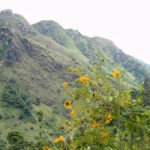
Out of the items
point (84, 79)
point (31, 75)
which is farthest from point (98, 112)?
point (31, 75)

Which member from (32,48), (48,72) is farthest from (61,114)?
(32,48)

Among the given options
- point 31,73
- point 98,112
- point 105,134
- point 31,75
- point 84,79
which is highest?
point 84,79

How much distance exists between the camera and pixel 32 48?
562 feet

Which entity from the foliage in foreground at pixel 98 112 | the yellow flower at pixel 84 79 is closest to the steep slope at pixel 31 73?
the foliage in foreground at pixel 98 112

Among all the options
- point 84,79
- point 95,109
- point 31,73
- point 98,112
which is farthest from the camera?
point 31,73

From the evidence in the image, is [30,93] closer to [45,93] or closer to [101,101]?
[45,93]

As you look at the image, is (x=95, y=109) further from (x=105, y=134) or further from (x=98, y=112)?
(x=105, y=134)

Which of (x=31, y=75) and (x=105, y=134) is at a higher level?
(x=105, y=134)

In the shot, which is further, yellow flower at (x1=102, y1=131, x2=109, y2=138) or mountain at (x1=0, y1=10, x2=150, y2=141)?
mountain at (x1=0, y1=10, x2=150, y2=141)

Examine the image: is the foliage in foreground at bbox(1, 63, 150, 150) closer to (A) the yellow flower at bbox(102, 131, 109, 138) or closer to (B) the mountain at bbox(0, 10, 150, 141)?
(A) the yellow flower at bbox(102, 131, 109, 138)

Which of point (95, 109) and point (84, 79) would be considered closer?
point (95, 109)

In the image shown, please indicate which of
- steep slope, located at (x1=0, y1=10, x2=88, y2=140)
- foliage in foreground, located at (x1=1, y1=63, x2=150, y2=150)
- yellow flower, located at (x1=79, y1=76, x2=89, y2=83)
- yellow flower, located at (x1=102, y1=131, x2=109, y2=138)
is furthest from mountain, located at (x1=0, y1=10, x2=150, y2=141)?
yellow flower, located at (x1=102, y1=131, x2=109, y2=138)

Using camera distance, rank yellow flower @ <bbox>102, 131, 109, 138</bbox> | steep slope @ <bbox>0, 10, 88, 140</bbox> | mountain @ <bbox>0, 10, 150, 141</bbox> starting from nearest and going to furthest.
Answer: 1. yellow flower @ <bbox>102, 131, 109, 138</bbox>
2. mountain @ <bbox>0, 10, 150, 141</bbox>
3. steep slope @ <bbox>0, 10, 88, 140</bbox>

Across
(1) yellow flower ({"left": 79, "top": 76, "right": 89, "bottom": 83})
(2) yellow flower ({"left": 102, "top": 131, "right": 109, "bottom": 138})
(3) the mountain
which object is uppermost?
(1) yellow flower ({"left": 79, "top": 76, "right": 89, "bottom": 83})
